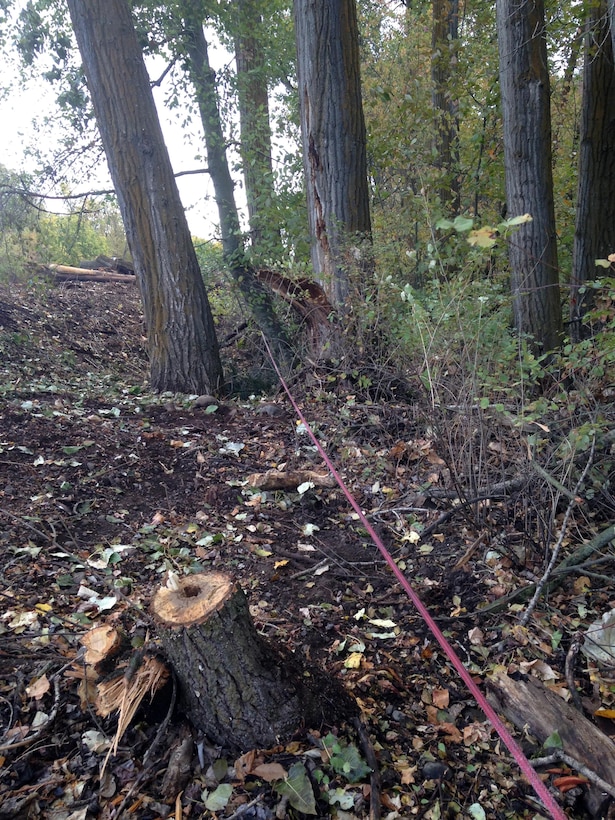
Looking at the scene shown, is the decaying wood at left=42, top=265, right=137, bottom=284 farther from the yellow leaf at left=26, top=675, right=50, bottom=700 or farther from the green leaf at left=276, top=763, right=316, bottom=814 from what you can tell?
the green leaf at left=276, top=763, right=316, bottom=814

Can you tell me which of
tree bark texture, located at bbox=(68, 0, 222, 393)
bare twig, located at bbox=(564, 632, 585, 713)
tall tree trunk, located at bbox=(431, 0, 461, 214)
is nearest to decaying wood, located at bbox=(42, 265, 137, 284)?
tree bark texture, located at bbox=(68, 0, 222, 393)

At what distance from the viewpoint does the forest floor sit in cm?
172

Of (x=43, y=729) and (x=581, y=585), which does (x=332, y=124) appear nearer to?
(x=581, y=585)

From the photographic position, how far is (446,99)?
8.11 meters

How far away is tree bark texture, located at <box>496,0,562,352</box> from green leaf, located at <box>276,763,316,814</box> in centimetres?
428

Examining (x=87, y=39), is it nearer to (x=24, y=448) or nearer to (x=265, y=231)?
(x=265, y=231)

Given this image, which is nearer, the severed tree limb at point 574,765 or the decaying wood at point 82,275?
the severed tree limb at point 574,765

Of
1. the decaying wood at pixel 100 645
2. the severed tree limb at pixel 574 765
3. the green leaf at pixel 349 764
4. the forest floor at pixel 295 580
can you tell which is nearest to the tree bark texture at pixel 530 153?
the forest floor at pixel 295 580

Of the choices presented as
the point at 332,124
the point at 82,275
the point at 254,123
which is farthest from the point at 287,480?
the point at 82,275

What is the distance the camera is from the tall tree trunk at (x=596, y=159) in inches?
229

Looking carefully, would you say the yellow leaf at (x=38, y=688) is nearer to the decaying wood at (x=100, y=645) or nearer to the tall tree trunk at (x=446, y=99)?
the decaying wood at (x=100, y=645)

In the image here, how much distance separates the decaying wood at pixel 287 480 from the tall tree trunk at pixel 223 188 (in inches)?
88.9

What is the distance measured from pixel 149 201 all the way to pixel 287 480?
3.28 m

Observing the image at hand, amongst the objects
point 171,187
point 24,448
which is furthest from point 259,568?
point 171,187
